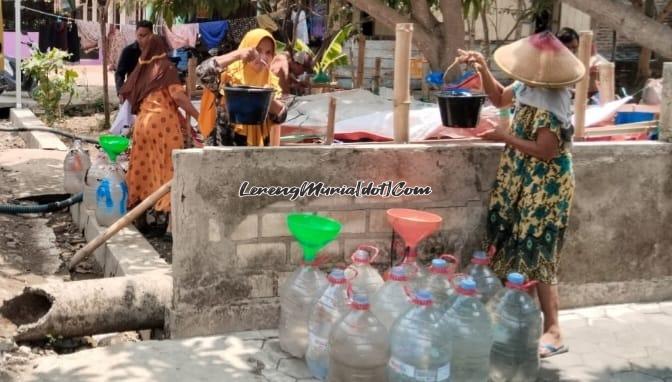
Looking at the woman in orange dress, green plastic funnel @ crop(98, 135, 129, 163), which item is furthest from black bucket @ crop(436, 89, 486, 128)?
green plastic funnel @ crop(98, 135, 129, 163)

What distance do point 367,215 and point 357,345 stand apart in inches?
37.6

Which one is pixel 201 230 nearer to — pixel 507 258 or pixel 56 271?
pixel 507 258

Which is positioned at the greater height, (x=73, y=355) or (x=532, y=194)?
(x=532, y=194)

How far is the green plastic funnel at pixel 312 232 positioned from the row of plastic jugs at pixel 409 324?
0.10m

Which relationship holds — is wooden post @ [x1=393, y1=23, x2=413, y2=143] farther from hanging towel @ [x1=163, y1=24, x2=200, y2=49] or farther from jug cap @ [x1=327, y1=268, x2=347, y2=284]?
hanging towel @ [x1=163, y1=24, x2=200, y2=49]

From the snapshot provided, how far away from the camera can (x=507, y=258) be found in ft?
13.2

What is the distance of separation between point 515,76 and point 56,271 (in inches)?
147

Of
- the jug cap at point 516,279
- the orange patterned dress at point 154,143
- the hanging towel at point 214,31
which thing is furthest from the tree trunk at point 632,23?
the hanging towel at point 214,31

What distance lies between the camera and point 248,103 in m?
3.83

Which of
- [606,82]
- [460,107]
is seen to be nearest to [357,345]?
[460,107]

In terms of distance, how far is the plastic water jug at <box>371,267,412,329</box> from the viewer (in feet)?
11.8

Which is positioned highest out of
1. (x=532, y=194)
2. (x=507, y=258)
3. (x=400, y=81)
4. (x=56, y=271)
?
(x=400, y=81)

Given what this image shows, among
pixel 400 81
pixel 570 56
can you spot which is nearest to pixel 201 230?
pixel 400 81

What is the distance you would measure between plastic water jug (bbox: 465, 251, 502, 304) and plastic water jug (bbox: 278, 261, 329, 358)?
30.5 inches
